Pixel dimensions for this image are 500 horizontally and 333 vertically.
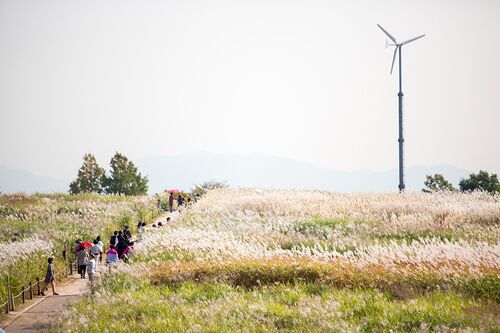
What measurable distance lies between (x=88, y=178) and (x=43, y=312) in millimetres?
61699

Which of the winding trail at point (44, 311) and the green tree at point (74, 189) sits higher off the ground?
the winding trail at point (44, 311)

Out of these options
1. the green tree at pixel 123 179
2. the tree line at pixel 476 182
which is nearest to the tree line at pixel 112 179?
the green tree at pixel 123 179

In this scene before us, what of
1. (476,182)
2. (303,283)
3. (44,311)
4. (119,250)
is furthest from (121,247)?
(476,182)

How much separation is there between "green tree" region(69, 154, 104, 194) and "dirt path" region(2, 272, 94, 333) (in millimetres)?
56699

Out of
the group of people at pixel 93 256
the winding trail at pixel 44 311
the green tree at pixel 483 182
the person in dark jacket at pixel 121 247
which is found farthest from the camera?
the green tree at pixel 483 182

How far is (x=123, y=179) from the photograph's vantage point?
237ft

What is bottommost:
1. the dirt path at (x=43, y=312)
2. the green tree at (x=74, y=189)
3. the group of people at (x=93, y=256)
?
the green tree at (x=74, y=189)

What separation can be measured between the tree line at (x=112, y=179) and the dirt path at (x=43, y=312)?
53.5 metres

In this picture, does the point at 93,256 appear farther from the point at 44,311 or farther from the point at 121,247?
the point at 44,311

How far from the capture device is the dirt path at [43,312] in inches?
539

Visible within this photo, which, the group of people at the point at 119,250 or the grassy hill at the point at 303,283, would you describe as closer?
the grassy hill at the point at 303,283

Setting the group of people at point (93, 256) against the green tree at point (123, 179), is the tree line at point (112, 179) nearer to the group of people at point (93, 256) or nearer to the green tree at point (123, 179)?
the green tree at point (123, 179)

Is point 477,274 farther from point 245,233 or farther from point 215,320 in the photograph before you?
point 245,233

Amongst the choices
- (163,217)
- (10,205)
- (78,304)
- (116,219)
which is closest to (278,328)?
(78,304)
